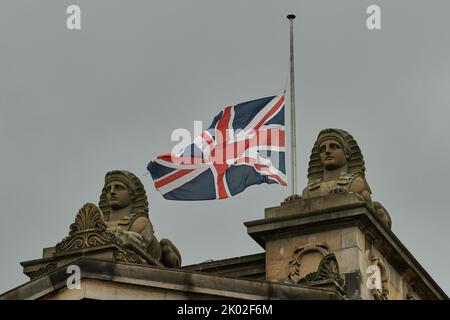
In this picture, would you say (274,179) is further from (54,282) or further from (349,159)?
(54,282)

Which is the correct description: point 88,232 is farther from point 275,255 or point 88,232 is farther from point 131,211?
point 275,255

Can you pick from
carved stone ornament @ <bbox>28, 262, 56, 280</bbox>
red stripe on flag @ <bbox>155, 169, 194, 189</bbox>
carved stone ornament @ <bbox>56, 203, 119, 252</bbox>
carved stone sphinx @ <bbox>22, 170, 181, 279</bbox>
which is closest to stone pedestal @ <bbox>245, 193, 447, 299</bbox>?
carved stone sphinx @ <bbox>22, 170, 181, 279</bbox>

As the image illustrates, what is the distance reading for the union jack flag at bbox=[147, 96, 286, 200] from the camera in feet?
215

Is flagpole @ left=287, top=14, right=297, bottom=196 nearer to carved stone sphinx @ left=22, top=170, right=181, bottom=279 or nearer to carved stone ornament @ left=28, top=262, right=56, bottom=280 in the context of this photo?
carved stone sphinx @ left=22, top=170, right=181, bottom=279

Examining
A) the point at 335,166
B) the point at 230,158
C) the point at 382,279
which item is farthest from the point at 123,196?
the point at 382,279

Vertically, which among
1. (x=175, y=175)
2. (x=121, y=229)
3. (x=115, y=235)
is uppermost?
(x=175, y=175)

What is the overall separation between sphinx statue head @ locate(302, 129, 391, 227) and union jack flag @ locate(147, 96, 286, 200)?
1030 millimetres

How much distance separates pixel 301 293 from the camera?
5675 centimetres

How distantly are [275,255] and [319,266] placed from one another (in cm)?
233

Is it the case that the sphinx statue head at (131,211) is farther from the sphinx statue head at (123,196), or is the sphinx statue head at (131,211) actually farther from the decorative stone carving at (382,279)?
the decorative stone carving at (382,279)

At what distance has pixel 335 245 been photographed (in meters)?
62.6

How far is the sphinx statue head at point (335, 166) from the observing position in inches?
2534
